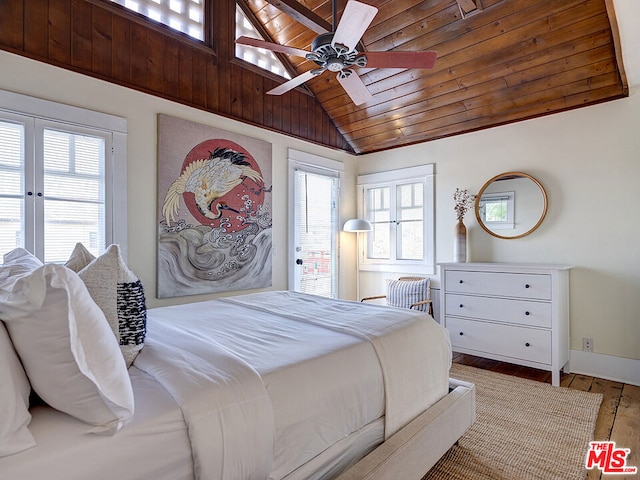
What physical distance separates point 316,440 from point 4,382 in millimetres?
919

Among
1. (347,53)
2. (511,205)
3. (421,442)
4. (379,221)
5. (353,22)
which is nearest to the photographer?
(421,442)

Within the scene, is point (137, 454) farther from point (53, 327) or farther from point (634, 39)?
point (634, 39)

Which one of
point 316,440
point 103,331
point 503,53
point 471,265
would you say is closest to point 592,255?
point 471,265

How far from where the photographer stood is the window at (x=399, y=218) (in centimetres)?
419

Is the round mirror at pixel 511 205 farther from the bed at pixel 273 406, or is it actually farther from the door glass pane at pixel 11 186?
the door glass pane at pixel 11 186

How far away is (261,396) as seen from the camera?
1133 millimetres

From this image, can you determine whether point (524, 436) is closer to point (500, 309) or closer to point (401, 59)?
point (500, 309)

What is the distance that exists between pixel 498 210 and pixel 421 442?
2.75 meters

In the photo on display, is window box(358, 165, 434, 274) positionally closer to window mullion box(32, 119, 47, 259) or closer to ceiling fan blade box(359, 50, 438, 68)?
ceiling fan blade box(359, 50, 438, 68)

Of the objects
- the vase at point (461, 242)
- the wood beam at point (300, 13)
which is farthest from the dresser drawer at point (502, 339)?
the wood beam at point (300, 13)

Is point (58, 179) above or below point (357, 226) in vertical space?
above

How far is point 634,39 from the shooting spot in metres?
2.40

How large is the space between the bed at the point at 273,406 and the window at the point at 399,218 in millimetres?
2267

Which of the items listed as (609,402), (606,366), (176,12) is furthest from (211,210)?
(606,366)
